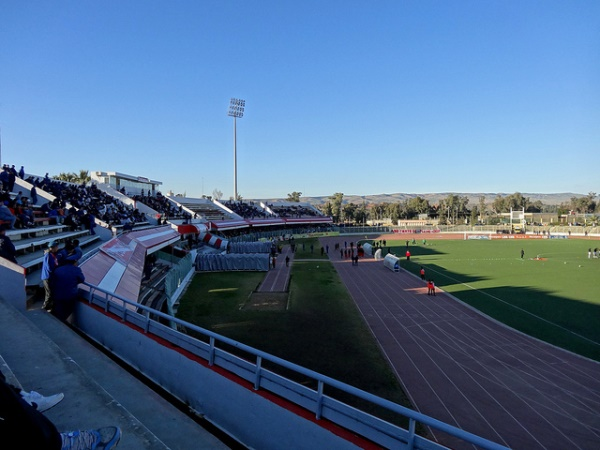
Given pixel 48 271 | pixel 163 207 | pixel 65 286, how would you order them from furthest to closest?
pixel 163 207 < pixel 65 286 < pixel 48 271

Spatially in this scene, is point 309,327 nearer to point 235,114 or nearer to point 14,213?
point 14,213

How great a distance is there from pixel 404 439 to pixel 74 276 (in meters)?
6.28

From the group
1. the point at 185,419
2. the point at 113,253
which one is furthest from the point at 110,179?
the point at 185,419

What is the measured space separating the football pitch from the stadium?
0.16 m

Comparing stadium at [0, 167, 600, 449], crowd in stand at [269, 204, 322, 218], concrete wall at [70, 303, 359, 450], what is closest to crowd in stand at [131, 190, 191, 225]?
stadium at [0, 167, 600, 449]

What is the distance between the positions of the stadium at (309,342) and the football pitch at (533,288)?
0.51 ft

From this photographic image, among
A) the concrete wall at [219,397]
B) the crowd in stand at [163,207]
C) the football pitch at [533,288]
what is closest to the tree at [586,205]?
the football pitch at [533,288]

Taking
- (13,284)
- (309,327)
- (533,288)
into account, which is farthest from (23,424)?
(533,288)

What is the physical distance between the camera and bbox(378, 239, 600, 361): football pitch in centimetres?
1569

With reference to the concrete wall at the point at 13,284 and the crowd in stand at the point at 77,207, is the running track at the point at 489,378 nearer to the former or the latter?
the concrete wall at the point at 13,284

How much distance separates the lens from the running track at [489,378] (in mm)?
8719

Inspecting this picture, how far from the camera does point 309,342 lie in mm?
14125

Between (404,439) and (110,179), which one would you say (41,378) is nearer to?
(404,439)

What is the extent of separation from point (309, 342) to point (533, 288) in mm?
18680
